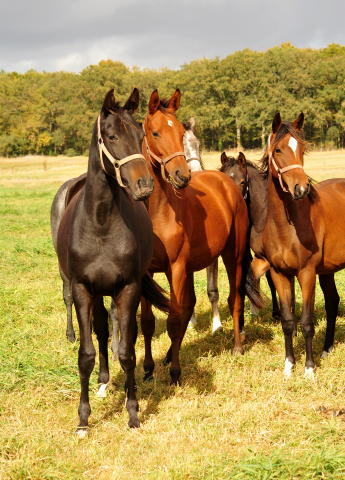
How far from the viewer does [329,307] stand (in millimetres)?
5355

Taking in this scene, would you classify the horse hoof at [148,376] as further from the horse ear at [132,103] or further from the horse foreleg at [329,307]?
the horse ear at [132,103]

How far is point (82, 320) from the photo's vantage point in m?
3.41

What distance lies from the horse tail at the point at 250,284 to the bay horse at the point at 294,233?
1256 millimetres

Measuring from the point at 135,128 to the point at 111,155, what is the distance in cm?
28

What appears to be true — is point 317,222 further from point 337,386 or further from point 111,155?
point 111,155

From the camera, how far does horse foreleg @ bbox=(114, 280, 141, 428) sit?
346 centimetres

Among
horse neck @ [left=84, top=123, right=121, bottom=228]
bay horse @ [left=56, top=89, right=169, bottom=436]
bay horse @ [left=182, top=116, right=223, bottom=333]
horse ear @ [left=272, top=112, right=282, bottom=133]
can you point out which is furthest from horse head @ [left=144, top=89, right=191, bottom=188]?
bay horse @ [left=182, top=116, right=223, bottom=333]

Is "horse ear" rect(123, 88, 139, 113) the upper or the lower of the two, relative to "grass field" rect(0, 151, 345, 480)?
upper

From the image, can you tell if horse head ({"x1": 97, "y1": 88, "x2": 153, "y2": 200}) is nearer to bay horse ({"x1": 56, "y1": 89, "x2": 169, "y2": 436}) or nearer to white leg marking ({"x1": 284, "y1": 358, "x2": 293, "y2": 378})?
bay horse ({"x1": 56, "y1": 89, "x2": 169, "y2": 436})

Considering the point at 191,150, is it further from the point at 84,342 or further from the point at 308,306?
the point at 84,342

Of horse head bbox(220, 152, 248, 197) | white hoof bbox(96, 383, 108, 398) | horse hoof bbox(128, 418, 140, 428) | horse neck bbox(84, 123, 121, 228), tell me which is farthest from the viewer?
horse head bbox(220, 152, 248, 197)

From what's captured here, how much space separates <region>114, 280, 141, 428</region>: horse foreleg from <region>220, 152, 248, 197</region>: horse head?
129 inches

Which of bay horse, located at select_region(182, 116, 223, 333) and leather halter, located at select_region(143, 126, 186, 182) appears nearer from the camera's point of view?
leather halter, located at select_region(143, 126, 186, 182)

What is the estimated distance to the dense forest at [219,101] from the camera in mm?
55000
